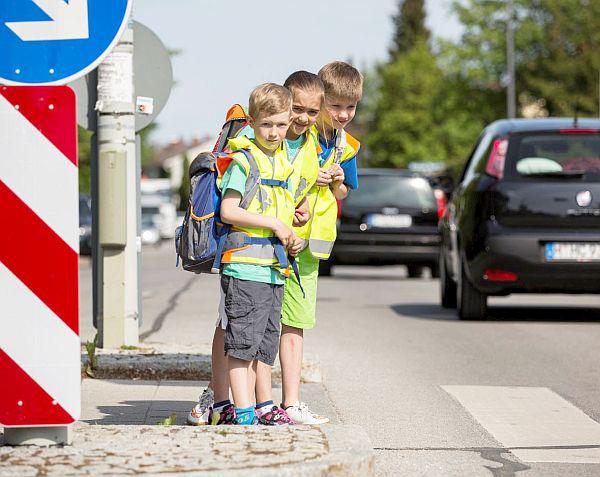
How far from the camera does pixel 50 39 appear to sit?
17.8 ft

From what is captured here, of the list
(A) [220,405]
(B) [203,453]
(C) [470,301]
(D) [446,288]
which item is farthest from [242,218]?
(D) [446,288]

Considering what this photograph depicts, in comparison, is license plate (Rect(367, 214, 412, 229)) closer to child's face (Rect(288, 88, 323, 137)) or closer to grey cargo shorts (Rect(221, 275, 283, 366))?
child's face (Rect(288, 88, 323, 137))

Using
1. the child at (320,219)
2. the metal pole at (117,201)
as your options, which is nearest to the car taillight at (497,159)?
the metal pole at (117,201)

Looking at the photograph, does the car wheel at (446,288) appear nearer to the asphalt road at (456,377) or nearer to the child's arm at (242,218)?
the asphalt road at (456,377)

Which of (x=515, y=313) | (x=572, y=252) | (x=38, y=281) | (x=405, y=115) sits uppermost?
(x=38, y=281)

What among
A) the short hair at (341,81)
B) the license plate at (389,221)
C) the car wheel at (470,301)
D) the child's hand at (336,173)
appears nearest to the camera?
the short hair at (341,81)

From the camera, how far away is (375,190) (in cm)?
2214

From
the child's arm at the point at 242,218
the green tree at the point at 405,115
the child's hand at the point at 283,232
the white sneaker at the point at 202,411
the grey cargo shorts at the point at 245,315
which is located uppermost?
the child's arm at the point at 242,218

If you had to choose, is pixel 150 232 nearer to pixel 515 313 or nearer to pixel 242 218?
pixel 515 313

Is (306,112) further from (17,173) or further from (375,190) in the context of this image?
(375,190)

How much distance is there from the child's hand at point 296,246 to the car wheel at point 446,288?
8.21 metres

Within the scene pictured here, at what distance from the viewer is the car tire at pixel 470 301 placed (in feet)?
41.7

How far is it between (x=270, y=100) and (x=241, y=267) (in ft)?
2.23

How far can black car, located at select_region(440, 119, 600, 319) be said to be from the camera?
1195 centimetres
